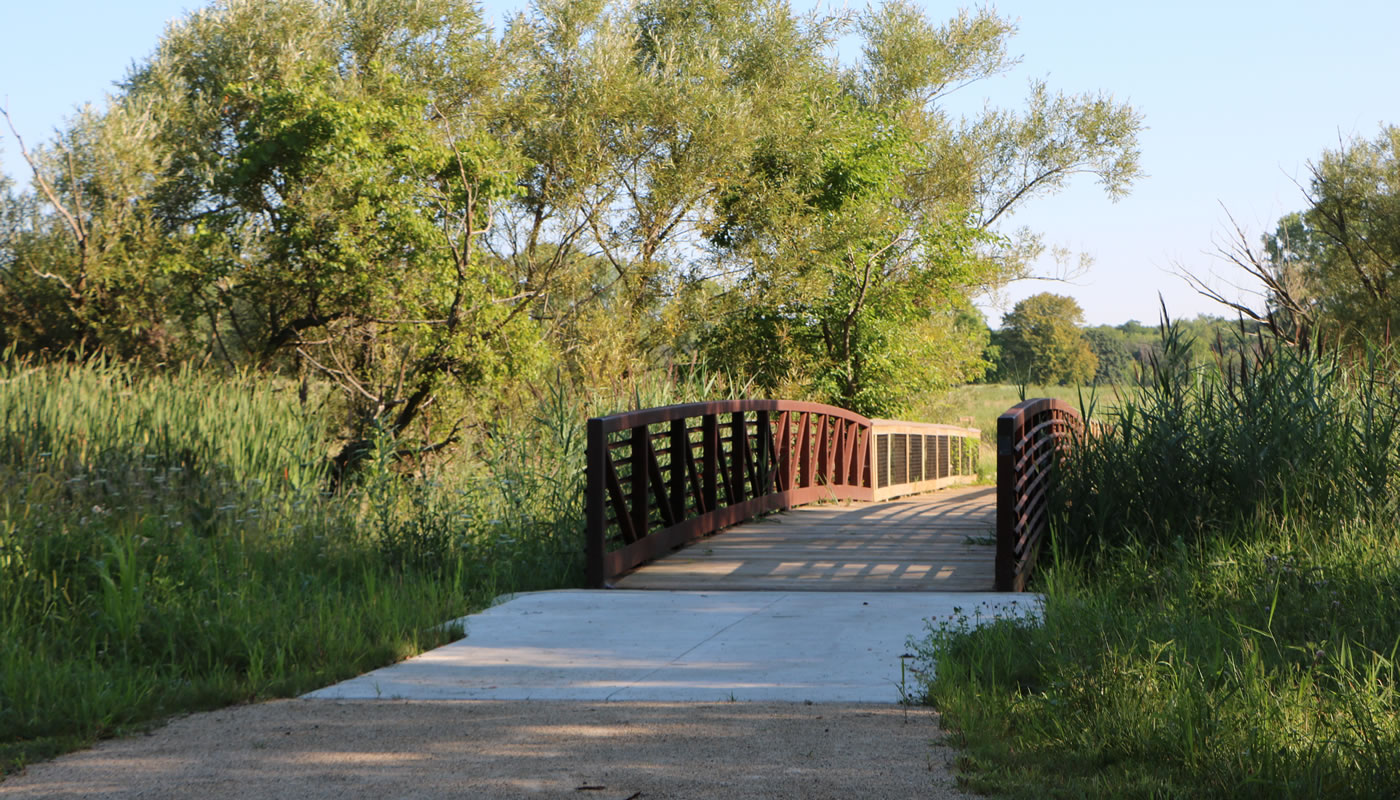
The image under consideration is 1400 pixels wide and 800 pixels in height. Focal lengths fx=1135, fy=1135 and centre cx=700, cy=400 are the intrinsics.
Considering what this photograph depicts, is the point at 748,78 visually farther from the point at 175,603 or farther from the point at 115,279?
the point at 175,603

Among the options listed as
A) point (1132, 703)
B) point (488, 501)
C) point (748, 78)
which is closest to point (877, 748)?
point (1132, 703)

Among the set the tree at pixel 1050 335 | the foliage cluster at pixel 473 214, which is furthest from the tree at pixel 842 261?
the tree at pixel 1050 335

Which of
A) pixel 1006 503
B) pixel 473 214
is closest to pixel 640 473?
pixel 1006 503

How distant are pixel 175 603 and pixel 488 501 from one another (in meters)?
3.31

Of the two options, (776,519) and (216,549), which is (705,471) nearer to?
(776,519)

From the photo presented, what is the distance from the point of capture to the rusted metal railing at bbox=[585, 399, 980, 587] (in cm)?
695

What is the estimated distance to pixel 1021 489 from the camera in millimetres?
6758

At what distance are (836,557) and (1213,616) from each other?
120 inches

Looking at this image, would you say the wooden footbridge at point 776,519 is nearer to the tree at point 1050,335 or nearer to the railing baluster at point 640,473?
the railing baluster at point 640,473

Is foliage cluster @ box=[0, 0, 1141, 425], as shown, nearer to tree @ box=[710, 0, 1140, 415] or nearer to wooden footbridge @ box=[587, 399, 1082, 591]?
tree @ box=[710, 0, 1140, 415]

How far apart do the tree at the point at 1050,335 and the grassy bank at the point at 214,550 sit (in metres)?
50.1

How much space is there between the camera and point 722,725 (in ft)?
12.3

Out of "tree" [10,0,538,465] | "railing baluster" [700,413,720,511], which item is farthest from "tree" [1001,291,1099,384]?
"railing baluster" [700,413,720,511]

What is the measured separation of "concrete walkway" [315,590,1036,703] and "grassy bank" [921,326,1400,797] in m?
0.32
